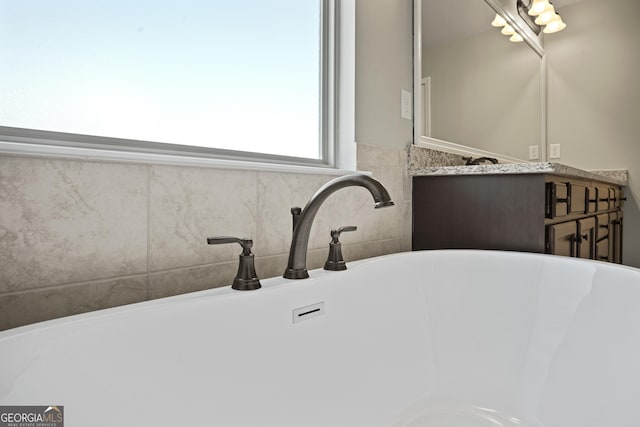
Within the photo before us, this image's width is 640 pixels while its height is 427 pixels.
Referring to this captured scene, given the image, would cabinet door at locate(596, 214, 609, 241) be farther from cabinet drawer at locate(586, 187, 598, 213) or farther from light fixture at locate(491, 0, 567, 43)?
light fixture at locate(491, 0, 567, 43)

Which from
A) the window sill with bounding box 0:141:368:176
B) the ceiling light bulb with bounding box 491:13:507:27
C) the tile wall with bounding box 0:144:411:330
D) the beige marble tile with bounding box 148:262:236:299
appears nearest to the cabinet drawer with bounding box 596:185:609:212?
the ceiling light bulb with bounding box 491:13:507:27

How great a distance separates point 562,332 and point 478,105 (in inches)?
64.0

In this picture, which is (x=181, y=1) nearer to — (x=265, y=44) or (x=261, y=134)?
(x=265, y=44)

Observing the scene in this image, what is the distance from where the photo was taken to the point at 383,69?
1.55 metres

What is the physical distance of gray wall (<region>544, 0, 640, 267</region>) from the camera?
9.69ft

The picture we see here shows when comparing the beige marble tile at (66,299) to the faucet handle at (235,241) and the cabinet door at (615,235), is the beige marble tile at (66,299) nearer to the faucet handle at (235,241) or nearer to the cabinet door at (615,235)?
the faucet handle at (235,241)

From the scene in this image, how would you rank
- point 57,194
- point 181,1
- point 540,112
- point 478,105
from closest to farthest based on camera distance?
1. point 57,194
2. point 181,1
3. point 478,105
4. point 540,112

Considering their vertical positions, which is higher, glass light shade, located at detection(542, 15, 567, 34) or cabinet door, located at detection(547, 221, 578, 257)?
glass light shade, located at detection(542, 15, 567, 34)

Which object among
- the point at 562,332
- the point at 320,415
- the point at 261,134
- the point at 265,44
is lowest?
the point at 320,415

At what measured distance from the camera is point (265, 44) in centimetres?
130

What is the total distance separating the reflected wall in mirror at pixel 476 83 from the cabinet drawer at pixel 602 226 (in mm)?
695

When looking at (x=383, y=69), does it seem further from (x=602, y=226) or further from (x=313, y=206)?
(x=602, y=226)

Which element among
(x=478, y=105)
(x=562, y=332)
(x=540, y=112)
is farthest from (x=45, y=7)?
(x=540, y=112)

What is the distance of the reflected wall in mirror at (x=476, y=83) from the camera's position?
6.09ft
